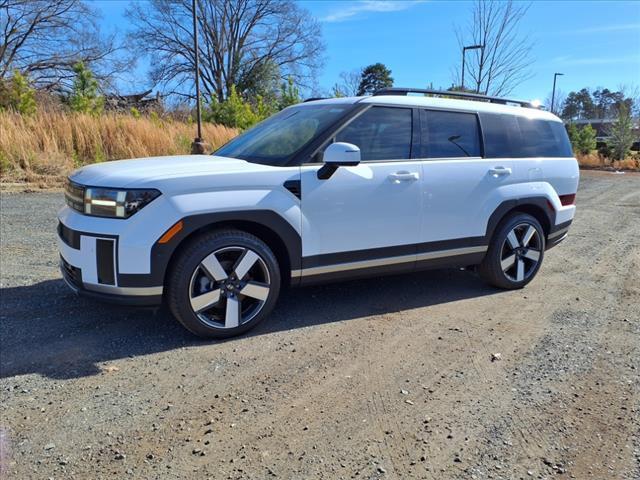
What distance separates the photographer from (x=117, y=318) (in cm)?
394

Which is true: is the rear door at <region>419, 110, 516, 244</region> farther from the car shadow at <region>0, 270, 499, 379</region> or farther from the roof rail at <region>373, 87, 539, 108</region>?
the car shadow at <region>0, 270, 499, 379</region>

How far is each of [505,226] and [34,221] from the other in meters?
6.48

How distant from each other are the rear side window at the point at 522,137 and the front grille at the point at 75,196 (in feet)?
11.5

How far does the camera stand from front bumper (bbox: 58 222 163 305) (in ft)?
10.7

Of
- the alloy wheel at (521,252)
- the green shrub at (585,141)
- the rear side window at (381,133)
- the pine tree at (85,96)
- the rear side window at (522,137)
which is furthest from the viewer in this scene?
the green shrub at (585,141)

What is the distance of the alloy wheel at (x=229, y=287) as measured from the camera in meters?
3.48

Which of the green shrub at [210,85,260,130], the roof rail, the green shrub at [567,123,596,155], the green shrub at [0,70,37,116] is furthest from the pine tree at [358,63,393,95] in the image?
the roof rail

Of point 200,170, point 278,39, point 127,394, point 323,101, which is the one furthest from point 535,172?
point 278,39

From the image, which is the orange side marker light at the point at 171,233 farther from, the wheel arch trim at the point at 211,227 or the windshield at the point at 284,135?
the windshield at the point at 284,135

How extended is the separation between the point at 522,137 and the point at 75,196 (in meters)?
4.13

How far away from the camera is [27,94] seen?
1472 centimetres

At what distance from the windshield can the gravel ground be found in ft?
4.36

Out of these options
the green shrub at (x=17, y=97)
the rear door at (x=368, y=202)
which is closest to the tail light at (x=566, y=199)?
the rear door at (x=368, y=202)

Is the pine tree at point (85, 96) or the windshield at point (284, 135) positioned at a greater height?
the pine tree at point (85, 96)
